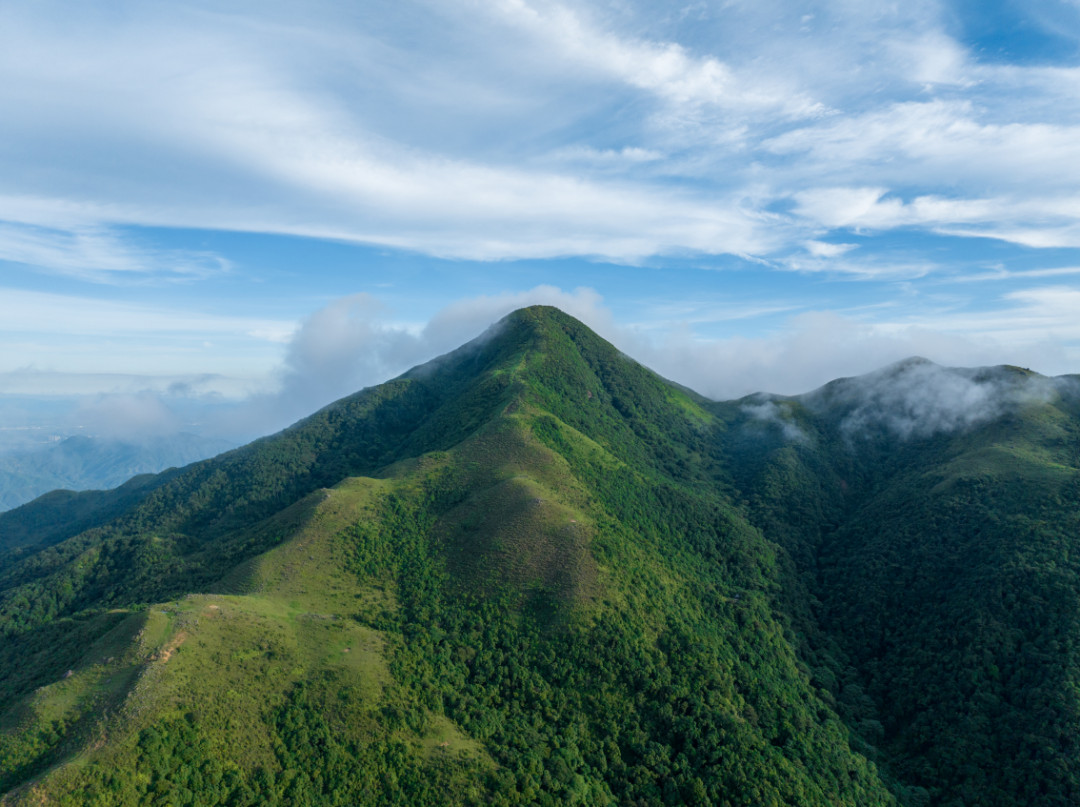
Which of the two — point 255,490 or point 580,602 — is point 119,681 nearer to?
point 580,602

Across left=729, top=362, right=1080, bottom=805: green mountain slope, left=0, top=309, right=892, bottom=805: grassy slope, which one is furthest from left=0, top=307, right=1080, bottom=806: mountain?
left=729, top=362, right=1080, bottom=805: green mountain slope

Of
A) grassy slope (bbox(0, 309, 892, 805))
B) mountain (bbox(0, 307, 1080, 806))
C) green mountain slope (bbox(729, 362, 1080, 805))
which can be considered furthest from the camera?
green mountain slope (bbox(729, 362, 1080, 805))

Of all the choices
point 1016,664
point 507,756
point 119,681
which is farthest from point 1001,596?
point 119,681

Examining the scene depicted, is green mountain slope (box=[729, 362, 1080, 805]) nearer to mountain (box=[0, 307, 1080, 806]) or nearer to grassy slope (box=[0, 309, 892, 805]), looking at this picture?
mountain (box=[0, 307, 1080, 806])

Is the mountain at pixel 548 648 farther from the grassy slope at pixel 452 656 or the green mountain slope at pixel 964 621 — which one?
the green mountain slope at pixel 964 621

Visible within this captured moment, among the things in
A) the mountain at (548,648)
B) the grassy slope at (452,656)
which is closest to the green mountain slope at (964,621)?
the mountain at (548,648)
